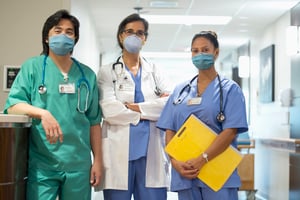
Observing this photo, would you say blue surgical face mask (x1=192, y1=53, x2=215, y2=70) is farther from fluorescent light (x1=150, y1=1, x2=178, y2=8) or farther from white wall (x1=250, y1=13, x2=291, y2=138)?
white wall (x1=250, y1=13, x2=291, y2=138)

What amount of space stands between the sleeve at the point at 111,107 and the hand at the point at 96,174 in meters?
0.27

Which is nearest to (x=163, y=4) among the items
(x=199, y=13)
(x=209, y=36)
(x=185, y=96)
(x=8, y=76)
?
(x=199, y=13)

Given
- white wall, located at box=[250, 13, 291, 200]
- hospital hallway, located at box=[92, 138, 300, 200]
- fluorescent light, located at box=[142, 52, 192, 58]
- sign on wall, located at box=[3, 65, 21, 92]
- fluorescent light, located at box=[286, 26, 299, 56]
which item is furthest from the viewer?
fluorescent light, located at box=[142, 52, 192, 58]

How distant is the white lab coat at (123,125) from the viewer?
226 centimetres

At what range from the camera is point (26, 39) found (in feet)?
10.6

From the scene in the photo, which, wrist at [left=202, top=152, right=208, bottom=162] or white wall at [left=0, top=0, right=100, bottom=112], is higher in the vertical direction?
white wall at [left=0, top=0, right=100, bottom=112]

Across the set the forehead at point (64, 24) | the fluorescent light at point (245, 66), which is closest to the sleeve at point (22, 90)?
the forehead at point (64, 24)

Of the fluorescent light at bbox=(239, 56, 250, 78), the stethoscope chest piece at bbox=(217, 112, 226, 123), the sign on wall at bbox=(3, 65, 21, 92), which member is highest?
the fluorescent light at bbox=(239, 56, 250, 78)

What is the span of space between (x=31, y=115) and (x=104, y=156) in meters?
0.54

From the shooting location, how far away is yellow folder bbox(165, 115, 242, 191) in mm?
2129

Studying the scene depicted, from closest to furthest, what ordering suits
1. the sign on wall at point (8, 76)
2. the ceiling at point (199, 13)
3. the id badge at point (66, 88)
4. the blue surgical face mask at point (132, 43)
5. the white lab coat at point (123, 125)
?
the id badge at point (66, 88) → the white lab coat at point (123, 125) → the blue surgical face mask at point (132, 43) → the sign on wall at point (8, 76) → the ceiling at point (199, 13)

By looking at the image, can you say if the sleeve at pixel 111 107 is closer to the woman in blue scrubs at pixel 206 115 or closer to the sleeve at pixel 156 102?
the sleeve at pixel 156 102

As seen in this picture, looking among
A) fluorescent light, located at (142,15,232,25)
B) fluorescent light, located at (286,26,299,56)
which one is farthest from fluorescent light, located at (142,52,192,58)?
fluorescent light, located at (286,26,299,56)

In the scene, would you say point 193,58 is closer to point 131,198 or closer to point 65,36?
point 65,36
